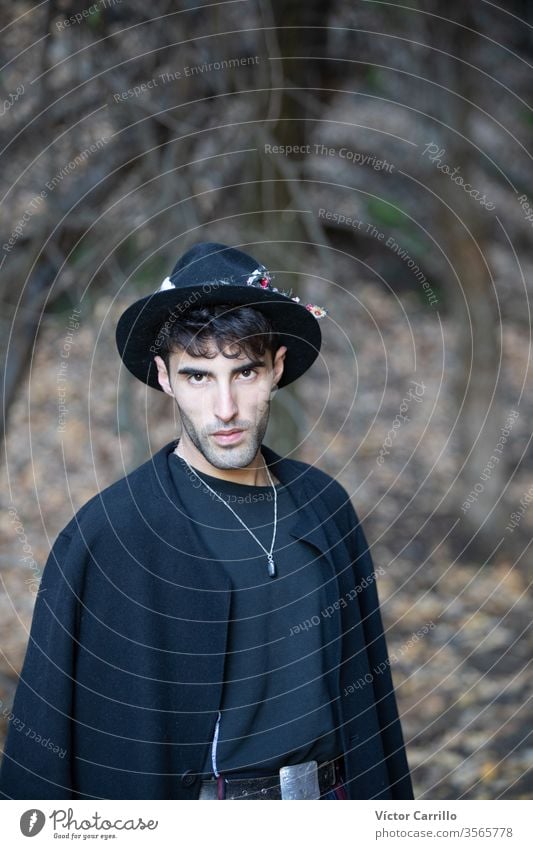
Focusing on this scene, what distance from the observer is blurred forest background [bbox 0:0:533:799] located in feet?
14.7

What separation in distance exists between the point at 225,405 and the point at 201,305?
0.81 ft

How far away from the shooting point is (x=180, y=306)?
2.44 metres

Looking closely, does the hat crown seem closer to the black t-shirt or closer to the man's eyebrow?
the man's eyebrow

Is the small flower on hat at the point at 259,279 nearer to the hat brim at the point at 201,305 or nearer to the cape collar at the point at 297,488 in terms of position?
the hat brim at the point at 201,305

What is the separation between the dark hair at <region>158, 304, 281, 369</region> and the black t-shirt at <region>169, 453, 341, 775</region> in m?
0.32

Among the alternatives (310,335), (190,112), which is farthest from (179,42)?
(310,335)

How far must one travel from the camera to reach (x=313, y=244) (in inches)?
167

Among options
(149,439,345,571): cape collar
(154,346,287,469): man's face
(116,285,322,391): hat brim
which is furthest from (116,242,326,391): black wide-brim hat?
(149,439,345,571): cape collar

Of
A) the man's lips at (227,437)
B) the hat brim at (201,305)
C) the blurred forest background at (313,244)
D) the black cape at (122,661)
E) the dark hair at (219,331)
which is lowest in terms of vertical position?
the black cape at (122,661)

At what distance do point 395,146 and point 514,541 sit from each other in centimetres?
354

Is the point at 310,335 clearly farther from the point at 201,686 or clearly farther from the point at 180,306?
the point at 201,686

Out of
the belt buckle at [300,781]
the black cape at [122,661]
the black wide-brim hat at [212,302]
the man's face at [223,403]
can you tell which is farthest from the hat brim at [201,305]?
the belt buckle at [300,781]

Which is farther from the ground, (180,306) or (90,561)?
(180,306)

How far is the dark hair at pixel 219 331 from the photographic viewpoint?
2387mm
